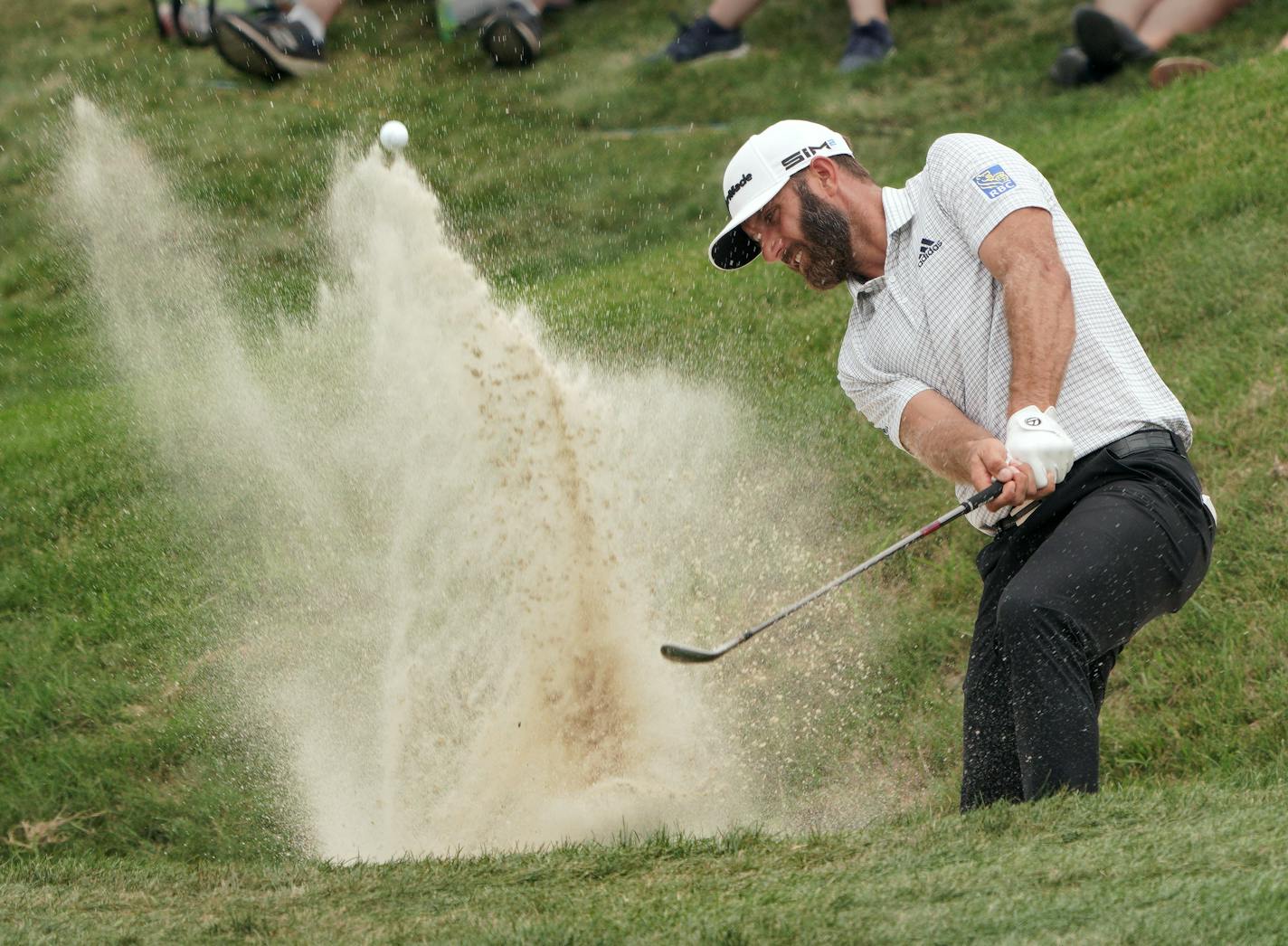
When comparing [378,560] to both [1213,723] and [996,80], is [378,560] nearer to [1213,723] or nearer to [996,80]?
[1213,723]

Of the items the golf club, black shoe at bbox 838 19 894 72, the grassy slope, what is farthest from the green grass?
the golf club

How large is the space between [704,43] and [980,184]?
740cm

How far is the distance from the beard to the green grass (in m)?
1.41

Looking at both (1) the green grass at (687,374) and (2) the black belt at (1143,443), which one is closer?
(1) the green grass at (687,374)

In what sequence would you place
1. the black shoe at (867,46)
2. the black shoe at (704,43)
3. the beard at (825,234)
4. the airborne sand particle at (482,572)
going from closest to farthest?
the beard at (825,234)
the airborne sand particle at (482,572)
the black shoe at (867,46)
the black shoe at (704,43)

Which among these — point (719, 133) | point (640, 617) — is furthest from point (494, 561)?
point (719, 133)

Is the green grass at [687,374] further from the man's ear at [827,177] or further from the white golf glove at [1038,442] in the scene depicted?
the man's ear at [827,177]

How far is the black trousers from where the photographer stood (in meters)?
Answer: 3.05

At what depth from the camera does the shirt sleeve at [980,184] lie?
330cm

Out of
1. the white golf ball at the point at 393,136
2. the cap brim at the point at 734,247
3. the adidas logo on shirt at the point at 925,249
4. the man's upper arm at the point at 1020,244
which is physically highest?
the man's upper arm at the point at 1020,244

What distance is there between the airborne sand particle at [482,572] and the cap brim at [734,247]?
1271 millimetres

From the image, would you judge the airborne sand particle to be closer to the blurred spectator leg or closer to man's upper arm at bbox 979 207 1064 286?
man's upper arm at bbox 979 207 1064 286

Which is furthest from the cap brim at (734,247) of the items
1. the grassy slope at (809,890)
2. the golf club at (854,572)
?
the grassy slope at (809,890)

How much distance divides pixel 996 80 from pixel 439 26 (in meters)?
4.03
